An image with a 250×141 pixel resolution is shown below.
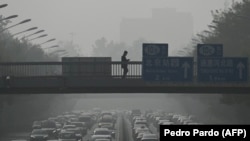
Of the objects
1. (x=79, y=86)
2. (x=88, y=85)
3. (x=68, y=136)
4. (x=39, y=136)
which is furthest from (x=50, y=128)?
(x=88, y=85)

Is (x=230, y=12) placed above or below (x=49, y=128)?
above

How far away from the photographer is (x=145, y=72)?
62469 mm

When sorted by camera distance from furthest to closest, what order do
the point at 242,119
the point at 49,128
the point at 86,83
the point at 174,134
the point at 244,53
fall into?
the point at 242,119 < the point at 49,128 < the point at 244,53 < the point at 86,83 < the point at 174,134

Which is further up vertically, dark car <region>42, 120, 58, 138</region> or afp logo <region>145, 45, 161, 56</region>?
afp logo <region>145, 45, 161, 56</region>

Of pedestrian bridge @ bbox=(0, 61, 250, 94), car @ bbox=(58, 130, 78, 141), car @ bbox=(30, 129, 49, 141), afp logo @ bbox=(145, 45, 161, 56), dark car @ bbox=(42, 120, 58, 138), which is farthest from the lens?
dark car @ bbox=(42, 120, 58, 138)

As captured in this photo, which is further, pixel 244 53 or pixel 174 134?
pixel 244 53

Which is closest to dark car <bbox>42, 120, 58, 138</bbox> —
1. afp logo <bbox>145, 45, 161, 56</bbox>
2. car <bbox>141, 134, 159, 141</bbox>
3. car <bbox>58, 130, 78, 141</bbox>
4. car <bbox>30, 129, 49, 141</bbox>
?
car <bbox>30, 129, 49, 141</bbox>

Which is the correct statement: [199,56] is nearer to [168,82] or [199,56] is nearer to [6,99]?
[168,82]

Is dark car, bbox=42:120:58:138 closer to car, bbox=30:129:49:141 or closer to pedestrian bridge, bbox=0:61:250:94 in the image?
car, bbox=30:129:49:141

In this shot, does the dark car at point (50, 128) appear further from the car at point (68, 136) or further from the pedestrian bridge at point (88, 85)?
the pedestrian bridge at point (88, 85)

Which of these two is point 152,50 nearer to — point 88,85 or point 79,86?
point 88,85

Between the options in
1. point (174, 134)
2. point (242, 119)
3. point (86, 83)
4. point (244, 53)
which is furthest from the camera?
point (242, 119)

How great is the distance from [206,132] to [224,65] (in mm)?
34872

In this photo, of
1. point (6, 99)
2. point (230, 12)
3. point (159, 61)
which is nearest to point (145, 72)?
point (159, 61)
